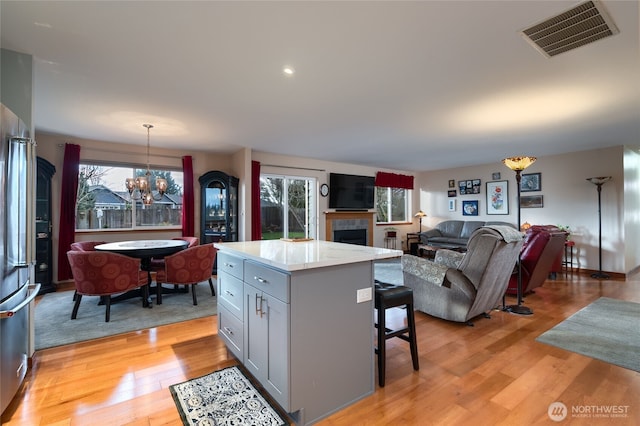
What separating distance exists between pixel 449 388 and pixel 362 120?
10.4ft

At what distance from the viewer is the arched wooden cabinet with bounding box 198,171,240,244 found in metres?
5.73

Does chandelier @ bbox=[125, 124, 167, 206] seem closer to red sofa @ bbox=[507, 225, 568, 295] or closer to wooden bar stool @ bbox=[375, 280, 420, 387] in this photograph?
wooden bar stool @ bbox=[375, 280, 420, 387]

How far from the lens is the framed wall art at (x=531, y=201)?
6398mm

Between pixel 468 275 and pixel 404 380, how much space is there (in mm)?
1357

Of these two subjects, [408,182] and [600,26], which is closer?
[600,26]

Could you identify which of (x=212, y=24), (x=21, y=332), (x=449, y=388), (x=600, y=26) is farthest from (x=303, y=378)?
(x=600, y=26)

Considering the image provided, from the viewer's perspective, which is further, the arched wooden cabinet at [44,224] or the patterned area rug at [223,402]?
the arched wooden cabinet at [44,224]

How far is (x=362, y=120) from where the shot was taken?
397cm

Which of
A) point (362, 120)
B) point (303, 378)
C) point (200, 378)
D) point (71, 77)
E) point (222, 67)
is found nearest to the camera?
point (303, 378)

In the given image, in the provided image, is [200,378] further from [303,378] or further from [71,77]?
[71,77]

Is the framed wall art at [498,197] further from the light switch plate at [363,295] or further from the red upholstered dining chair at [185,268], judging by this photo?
the red upholstered dining chair at [185,268]

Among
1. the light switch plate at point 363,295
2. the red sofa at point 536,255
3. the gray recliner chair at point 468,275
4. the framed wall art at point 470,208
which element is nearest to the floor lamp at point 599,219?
the red sofa at point 536,255
